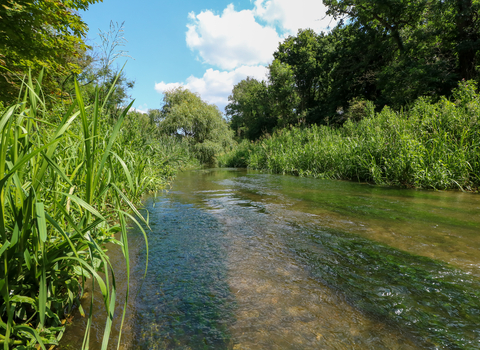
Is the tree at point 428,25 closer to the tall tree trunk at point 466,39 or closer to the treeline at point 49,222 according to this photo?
the tall tree trunk at point 466,39

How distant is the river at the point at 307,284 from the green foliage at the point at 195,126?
16151 millimetres

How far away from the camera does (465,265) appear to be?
2.05 metres

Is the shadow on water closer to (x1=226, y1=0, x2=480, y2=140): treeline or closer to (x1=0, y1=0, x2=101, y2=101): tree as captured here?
(x1=0, y1=0, x2=101, y2=101): tree

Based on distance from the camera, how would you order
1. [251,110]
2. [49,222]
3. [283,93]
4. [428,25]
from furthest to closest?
[251,110]
[283,93]
[428,25]
[49,222]

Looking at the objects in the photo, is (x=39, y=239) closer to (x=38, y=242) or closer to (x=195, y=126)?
(x=38, y=242)

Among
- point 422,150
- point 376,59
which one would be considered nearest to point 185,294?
point 422,150

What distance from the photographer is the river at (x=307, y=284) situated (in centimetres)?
133

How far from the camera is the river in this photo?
4.37ft

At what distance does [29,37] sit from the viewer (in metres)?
4.73

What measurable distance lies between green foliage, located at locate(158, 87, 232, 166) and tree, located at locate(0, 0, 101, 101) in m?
12.3

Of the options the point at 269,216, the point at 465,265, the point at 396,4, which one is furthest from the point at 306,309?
the point at 396,4

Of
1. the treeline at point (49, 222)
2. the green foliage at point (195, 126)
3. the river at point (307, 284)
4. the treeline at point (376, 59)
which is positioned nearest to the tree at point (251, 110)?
the treeline at point (376, 59)

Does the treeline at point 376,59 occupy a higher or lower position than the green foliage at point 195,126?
higher

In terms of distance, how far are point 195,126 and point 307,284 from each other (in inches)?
749
